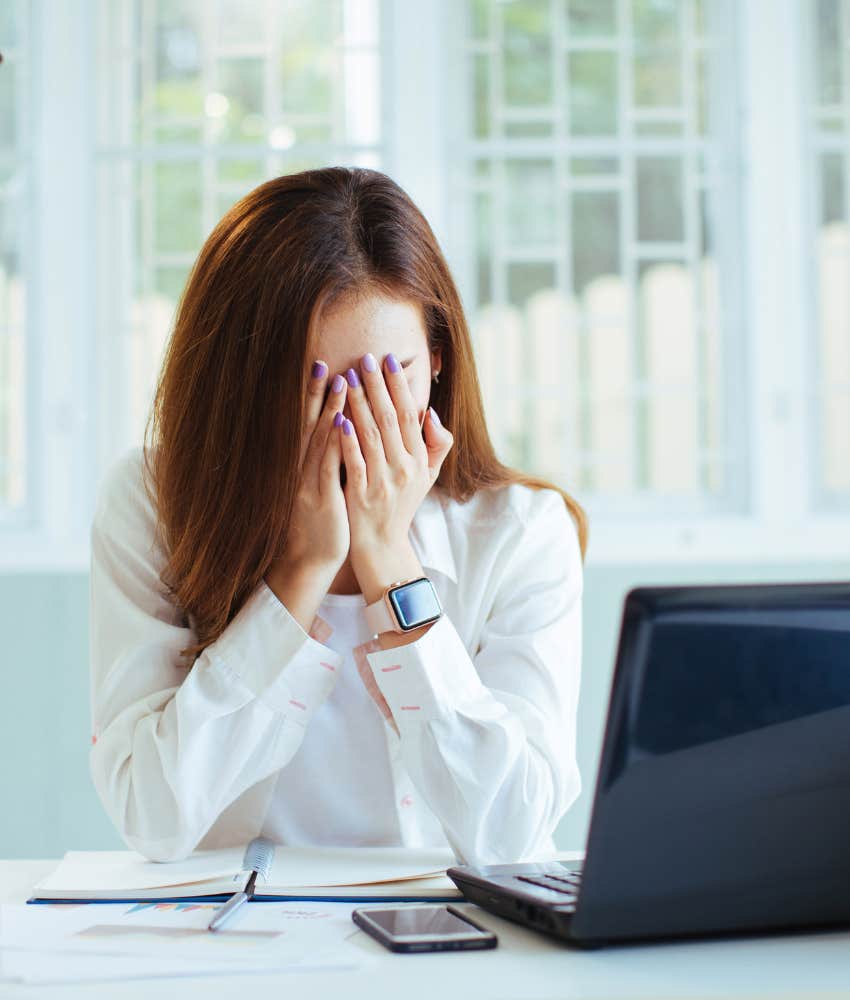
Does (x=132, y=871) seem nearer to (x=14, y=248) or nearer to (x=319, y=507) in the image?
(x=319, y=507)

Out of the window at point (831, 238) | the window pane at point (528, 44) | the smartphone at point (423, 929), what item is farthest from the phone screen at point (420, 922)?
the window pane at point (528, 44)

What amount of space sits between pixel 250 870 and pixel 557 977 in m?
0.38

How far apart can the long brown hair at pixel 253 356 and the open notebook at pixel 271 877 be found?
0.27 metres

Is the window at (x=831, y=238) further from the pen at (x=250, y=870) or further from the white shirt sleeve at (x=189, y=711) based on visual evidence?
the pen at (x=250, y=870)

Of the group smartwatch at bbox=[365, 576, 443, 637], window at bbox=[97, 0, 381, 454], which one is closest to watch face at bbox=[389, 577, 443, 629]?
smartwatch at bbox=[365, 576, 443, 637]

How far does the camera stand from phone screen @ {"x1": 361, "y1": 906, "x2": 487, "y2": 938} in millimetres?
804

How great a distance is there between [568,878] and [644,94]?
8.19 feet

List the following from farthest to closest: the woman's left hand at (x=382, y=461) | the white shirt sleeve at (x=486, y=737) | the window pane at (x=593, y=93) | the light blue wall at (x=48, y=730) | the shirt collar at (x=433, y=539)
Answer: the window pane at (x=593, y=93) → the light blue wall at (x=48, y=730) → the shirt collar at (x=433, y=539) → the woman's left hand at (x=382, y=461) → the white shirt sleeve at (x=486, y=737)

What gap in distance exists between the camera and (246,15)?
2949 millimetres

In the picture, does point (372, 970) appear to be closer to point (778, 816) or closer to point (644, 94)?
point (778, 816)

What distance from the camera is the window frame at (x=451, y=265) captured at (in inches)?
112

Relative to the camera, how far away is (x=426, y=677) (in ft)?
3.92

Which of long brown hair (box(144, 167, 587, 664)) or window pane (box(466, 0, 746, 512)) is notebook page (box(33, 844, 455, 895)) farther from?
window pane (box(466, 0, 746, 512))

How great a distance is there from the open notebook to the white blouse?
7 centimetres
